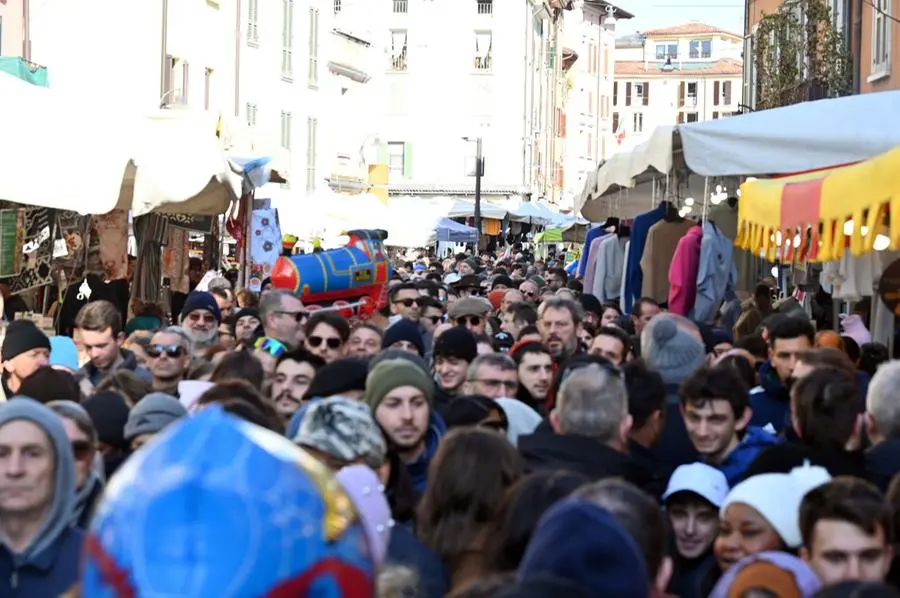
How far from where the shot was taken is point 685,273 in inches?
554

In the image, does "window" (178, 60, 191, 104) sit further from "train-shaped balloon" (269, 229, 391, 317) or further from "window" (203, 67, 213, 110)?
"train-shaped balloon" (269, 229, 391, 317)

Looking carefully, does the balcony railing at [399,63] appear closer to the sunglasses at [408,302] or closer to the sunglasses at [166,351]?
the sunglasses at [408,302]

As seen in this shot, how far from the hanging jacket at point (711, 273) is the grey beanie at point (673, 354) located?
4798 mm

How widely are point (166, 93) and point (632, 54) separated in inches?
4527

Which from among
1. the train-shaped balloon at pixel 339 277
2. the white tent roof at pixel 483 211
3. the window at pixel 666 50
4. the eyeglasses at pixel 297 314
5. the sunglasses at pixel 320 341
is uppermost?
the window at pixel 666 50

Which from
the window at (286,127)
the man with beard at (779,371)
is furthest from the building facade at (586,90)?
the man with beard at (779,371)

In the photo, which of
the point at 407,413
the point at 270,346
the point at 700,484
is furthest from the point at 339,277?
the point at 700,484

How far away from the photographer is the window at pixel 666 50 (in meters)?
143

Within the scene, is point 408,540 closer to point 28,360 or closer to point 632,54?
point 28,360

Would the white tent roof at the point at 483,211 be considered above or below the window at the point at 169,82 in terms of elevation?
below

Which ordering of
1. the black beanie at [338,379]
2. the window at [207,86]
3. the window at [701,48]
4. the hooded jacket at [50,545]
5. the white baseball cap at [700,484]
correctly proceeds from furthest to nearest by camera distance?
the window at [701,48] < the window at [207,86] < the black beanie at [338,379] < the white baseball cap at [700,484] < the hooded jacket at [50,545]

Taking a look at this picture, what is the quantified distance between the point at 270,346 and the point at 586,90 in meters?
97.2

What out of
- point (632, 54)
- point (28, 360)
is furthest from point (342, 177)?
point (632, 54)

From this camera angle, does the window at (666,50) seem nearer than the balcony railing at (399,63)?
No
